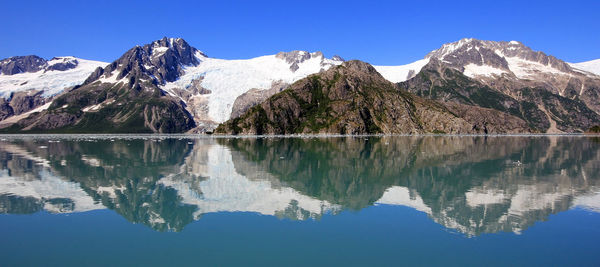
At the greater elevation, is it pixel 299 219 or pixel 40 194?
pixel 299 219

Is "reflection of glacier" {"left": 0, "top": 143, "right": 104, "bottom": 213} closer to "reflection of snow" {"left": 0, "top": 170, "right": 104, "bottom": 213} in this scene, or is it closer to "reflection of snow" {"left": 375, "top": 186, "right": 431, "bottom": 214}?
"reflection of snow" {"left": 0, "top": 170, "right": 104, "bottom": 213}

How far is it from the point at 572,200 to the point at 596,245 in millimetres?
19338

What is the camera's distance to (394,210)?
132 feet

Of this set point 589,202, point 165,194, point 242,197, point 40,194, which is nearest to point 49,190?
point 40,194

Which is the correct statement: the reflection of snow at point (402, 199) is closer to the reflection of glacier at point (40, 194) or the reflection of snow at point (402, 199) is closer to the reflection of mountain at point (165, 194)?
the reflection of mountain at point (165, 194)

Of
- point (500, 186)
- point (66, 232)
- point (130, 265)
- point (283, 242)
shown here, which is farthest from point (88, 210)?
point (500, 186)

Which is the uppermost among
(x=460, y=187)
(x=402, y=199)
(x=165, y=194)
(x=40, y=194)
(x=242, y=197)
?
(x=460, y=187)

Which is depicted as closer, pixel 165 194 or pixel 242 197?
pixel 242 197

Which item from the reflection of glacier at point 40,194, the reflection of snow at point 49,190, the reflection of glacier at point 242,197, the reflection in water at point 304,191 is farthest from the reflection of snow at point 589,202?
the reflection of glacier at point 40,194

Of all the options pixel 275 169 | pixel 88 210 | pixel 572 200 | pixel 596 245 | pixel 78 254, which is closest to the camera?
pixel 78 254

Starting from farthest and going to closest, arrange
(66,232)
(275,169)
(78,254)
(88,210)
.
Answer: (275,169), (88,210), (66,232), (78,254)

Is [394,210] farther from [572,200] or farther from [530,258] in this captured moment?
[572,200]

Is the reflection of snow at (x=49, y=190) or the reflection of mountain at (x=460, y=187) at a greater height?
the reflection of mountain at (x=460, y=187)

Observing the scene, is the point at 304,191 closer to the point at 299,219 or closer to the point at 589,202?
the point at 299,219
